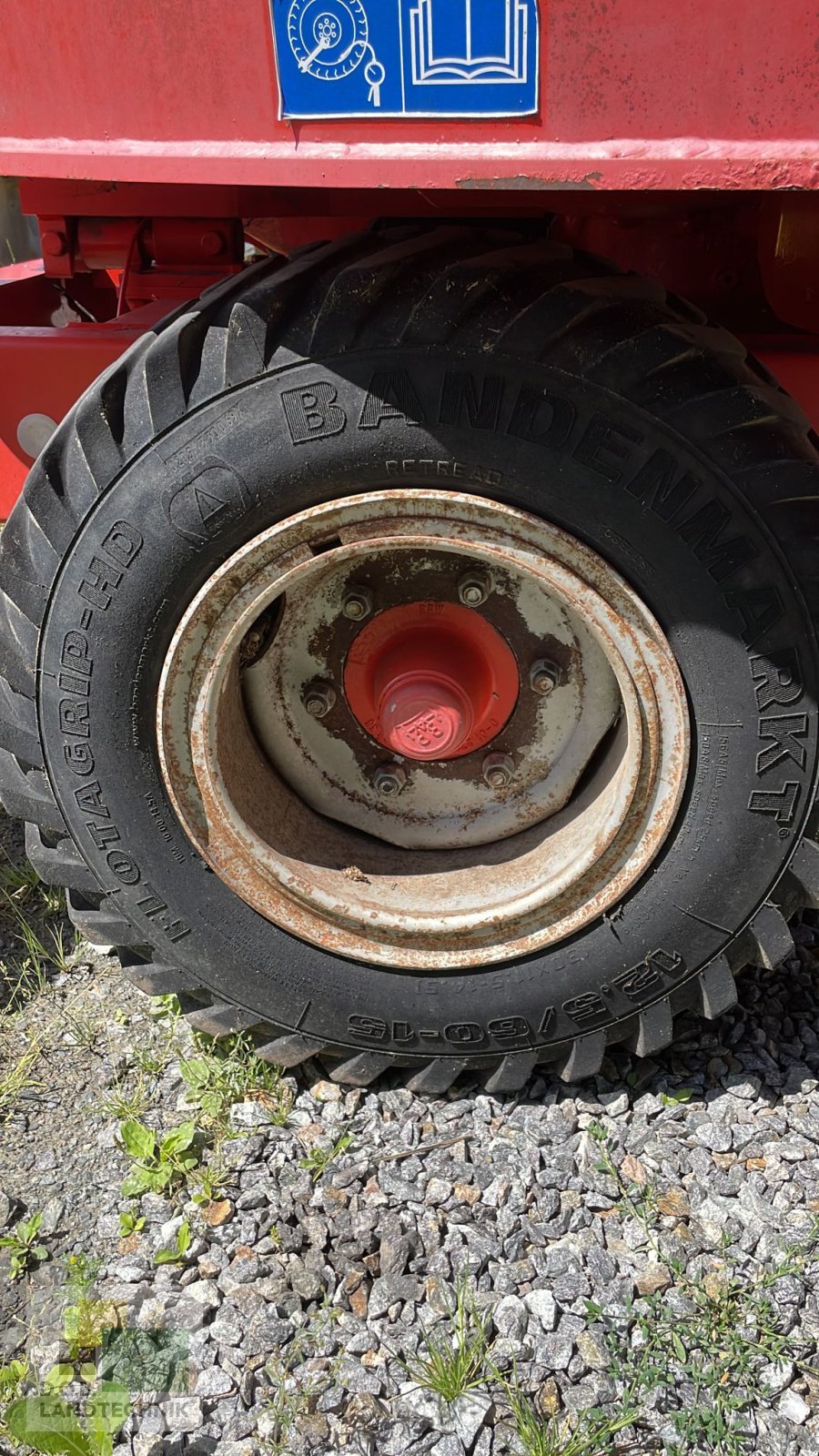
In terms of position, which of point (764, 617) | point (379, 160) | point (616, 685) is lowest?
point (616, 685)

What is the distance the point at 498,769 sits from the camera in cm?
213

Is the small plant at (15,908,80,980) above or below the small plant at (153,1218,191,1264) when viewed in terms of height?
above

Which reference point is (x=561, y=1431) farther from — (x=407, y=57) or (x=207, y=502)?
(x=407, y=57)

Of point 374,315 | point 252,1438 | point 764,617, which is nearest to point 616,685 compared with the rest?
point 764,617

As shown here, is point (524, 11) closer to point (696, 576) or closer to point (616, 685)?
point (696, 576)

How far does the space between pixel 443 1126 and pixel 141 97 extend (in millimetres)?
1729

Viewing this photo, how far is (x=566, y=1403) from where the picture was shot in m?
1.57

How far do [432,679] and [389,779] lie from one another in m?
0.29

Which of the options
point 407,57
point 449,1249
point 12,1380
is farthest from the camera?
point 449,1249

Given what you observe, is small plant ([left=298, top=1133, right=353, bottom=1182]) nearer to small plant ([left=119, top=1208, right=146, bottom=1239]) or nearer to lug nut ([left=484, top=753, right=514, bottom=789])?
small plant ([left=119, top=1208, right=146, bottom=1239])

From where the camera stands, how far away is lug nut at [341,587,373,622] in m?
2.03

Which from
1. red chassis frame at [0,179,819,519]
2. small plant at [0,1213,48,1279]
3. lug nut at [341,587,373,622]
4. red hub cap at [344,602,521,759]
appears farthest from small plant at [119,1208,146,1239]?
red chassis frame at [0,179,819,519]

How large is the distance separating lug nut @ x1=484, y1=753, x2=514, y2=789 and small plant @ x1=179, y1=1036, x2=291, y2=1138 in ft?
2.33

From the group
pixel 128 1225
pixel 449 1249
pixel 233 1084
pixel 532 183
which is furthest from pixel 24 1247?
pixel 532 183
